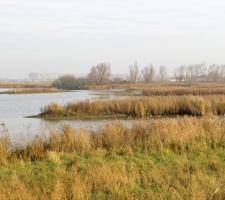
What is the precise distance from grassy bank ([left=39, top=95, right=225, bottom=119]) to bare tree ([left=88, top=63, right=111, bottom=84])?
6151cm

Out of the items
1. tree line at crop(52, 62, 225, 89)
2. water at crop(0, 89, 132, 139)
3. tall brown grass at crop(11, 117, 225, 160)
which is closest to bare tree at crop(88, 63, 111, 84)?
tree line at crop(52, 62, 225, 89)

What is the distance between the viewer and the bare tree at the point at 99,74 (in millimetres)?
89250

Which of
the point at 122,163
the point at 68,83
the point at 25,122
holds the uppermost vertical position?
the point at 68,83

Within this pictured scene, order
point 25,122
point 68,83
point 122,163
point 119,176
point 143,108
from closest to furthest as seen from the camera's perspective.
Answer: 1. point 119,176
2. point 122,163
3. point 25,122
4. point 143,108
5. point 68,83

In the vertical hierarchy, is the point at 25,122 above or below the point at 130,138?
below

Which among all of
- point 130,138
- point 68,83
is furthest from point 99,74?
point 130,138

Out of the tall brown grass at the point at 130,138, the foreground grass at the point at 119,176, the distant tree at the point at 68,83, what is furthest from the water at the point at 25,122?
the distant tree at the point at 68,83

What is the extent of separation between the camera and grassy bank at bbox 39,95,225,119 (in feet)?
80.1

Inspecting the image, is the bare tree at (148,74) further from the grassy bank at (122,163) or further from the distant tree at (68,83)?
the grassy bank at (122,163)

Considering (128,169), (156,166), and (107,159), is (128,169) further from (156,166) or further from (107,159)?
(107,159)

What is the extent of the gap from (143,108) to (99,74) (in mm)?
66317

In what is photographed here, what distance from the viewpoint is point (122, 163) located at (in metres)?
7.98

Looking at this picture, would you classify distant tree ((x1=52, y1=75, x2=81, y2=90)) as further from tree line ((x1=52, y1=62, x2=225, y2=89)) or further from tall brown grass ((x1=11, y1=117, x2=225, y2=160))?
tall brown grass ((x1=11, y1=117, x2=225, y2=160))

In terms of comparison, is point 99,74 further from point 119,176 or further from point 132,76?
point 119,176
